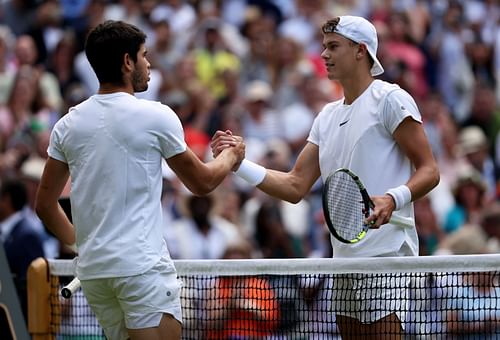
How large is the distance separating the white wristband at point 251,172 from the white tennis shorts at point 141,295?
117 centimetres

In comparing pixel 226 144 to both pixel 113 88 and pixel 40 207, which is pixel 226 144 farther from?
pixel 40 207

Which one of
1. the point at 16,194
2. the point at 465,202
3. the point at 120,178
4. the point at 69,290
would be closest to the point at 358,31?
the point at 120,178

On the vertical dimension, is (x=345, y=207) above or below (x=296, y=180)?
below

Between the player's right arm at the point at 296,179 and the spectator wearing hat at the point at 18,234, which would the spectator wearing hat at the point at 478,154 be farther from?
the player's right arm at the point at 296,179

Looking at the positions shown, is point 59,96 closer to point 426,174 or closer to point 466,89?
point 466,89

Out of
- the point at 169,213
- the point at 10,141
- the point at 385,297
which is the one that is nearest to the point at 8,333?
the point at 385,297

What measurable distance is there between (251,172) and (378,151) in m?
0.84

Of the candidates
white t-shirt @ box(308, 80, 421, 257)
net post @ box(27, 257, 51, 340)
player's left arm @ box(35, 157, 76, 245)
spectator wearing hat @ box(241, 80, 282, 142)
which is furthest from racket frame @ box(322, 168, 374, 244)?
spectator wearing hat @ box(241, 80, 282, 142)

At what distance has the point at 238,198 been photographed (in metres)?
13.1

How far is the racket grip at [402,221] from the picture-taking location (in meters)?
6.45

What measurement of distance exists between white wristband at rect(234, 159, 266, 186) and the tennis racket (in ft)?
2.18

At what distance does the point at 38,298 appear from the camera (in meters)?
7.53

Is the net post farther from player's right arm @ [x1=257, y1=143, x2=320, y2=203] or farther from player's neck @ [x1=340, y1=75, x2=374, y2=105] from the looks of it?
player's neck @ [x1=340, y1=75, x2=374, y2=105]

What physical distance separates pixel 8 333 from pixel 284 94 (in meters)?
7.57
